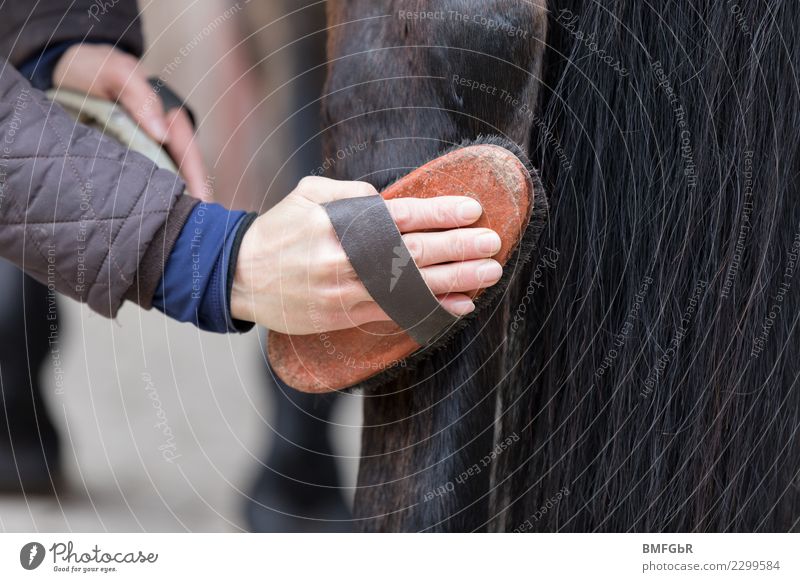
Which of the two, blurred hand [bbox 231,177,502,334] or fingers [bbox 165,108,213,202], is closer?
blurred hand [bbox 231,177,502,334]

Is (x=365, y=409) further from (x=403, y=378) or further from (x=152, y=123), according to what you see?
(x=152, y=123)

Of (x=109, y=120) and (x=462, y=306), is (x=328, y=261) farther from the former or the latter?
(x=109, y=120)

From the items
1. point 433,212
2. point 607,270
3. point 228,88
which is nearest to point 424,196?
point 433,212

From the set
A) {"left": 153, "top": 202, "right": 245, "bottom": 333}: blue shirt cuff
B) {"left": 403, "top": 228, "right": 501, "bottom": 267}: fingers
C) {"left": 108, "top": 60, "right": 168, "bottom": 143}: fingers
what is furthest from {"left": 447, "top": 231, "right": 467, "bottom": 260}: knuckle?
{"left": 108, "top": 60, "right": 168, "bottom": 143}: fingers

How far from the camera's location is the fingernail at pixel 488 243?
332 mm

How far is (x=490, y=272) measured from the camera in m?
0.34

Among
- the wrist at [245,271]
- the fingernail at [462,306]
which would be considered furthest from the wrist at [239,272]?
the fingernail at [462,306]

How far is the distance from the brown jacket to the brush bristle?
0.13m

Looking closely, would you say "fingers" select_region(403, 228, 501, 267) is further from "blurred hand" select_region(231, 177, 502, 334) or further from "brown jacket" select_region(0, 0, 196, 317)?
"brown jacket" select_region(0, 0, 196, 317)

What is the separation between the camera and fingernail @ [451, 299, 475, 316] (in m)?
0.35

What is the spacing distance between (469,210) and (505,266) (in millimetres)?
42

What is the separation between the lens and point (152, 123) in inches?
17.0

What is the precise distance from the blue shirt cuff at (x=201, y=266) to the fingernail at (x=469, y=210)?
11 cm

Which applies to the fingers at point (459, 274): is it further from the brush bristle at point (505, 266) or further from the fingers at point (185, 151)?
the fingers at point (185, 151)
